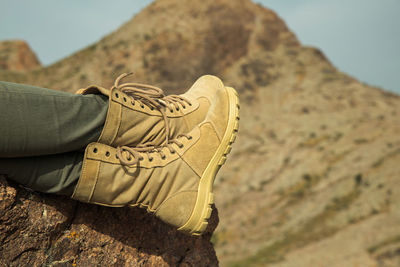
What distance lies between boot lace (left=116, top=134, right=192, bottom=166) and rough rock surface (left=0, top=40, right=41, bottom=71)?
25.4m

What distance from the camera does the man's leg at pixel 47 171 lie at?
5.13ft

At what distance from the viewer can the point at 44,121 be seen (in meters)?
1.54

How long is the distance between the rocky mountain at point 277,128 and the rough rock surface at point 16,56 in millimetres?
3898

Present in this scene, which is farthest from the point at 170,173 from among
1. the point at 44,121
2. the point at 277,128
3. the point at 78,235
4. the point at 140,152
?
the point at 277,128

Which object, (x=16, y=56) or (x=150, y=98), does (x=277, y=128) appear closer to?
(x=150, y=98)

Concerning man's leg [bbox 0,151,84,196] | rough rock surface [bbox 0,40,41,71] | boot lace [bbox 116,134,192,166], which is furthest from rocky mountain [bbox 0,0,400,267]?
man's leg [bbox 0,151,84,196]

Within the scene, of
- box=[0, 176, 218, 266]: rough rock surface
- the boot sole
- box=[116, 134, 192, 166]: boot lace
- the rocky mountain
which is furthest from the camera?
the rocky mountain

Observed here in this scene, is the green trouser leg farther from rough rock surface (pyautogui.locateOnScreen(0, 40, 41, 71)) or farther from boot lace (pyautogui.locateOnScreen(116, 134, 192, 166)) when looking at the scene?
rough rock surface (pyautogui.locateOnScreen(0, 40, 41, 71))

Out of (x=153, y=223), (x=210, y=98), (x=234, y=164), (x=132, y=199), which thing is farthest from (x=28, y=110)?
(x=234, y=164)

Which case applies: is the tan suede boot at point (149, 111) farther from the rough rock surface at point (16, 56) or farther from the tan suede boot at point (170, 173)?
the rough rock surface at point (16, 56)

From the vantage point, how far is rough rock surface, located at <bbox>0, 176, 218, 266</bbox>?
5.50 ft

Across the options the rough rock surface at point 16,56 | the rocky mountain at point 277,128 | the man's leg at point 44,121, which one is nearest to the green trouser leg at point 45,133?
the man's leg at point 44,121

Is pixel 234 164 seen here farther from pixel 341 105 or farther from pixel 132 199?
pixel 132 199

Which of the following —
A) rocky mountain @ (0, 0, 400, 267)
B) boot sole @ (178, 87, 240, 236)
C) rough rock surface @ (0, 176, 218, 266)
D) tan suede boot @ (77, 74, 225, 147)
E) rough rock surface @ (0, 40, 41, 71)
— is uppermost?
tan suede boot @ (77, 74, 225, 147)
